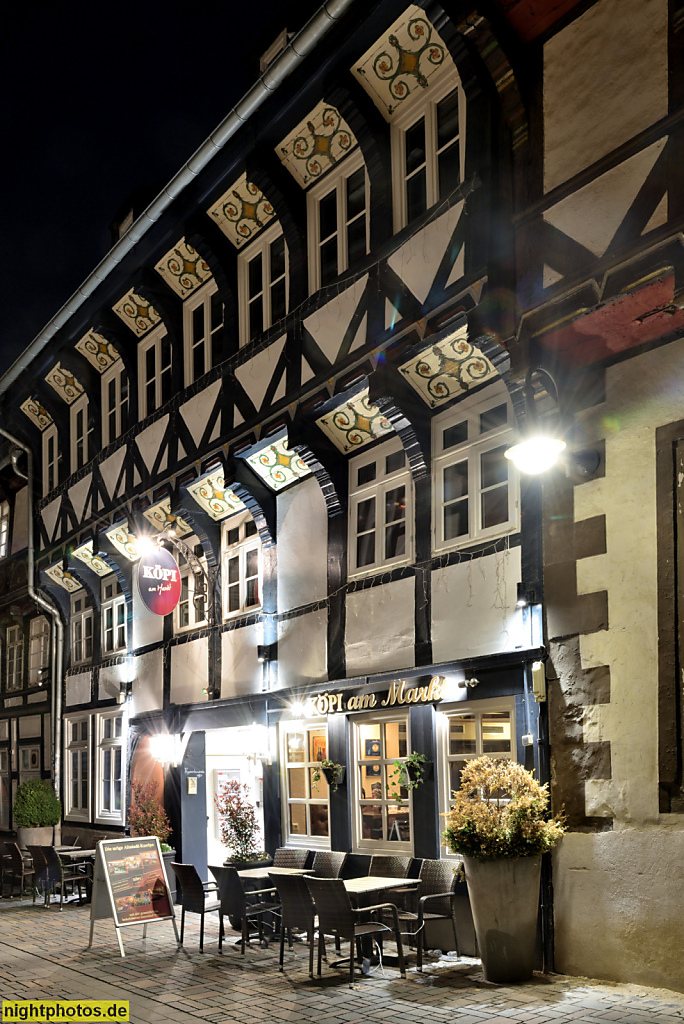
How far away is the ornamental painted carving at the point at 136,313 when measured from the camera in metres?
16.7

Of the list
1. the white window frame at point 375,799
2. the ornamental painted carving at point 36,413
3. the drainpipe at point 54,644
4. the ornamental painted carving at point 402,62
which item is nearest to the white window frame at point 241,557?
the white window frame at point 375,799

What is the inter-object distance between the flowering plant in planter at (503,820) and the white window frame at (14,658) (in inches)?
683

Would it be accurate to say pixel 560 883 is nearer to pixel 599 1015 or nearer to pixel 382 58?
pixel 599 1015

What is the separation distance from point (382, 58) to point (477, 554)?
5.16 m

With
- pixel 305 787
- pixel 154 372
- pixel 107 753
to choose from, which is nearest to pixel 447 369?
pixel 305 787

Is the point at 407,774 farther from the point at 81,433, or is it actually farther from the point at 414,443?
the point at 81,433

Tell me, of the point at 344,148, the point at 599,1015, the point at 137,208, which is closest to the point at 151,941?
the point at 599,1015

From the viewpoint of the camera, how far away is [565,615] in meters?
8.64

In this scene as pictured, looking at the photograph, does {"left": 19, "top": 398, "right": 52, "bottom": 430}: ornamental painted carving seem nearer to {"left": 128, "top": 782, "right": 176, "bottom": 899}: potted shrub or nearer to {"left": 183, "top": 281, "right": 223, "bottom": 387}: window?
{"left": 183, "top": 281, "right": 223, "bottom": 387}: window

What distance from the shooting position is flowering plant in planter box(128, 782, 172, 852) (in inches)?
575

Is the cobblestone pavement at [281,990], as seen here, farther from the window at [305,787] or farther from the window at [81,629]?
the window at [81,629]

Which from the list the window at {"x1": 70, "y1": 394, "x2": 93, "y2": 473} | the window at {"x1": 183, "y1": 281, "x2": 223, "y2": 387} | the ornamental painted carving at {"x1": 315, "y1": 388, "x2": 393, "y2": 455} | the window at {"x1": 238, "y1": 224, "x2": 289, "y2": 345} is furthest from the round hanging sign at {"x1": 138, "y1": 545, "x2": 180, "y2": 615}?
the window at {"x1": 70, "y1": 394, "x2": 93, "y2": 473}

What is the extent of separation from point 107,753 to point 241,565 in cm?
613

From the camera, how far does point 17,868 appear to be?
1623 cm
